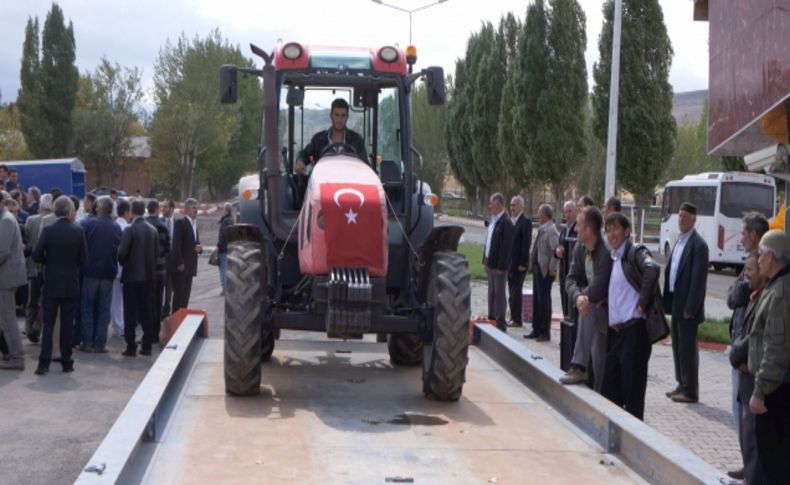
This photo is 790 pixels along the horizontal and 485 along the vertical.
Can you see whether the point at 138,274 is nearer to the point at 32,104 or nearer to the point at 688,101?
the point at 32,104

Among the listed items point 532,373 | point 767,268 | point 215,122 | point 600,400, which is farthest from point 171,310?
point 215,122

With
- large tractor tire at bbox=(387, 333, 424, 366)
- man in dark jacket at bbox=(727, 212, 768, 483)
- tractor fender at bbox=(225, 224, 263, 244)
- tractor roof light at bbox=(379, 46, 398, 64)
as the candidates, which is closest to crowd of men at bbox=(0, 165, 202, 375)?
tractor fender at bbox=(225, 224, 263, 244)

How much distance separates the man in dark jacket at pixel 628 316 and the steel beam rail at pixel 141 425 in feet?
11.0

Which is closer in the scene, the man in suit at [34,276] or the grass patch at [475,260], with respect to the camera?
the man in suit at [34,276]

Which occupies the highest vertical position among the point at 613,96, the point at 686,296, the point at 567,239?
the point at 613,96

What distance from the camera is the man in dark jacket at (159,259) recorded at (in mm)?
14595

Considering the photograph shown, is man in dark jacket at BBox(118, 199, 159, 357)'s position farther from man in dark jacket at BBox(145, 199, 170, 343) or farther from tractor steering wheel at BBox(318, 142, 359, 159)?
tractor steering wheel at BBox(318, 142, 359, 159)

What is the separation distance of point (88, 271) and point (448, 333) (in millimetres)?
7060

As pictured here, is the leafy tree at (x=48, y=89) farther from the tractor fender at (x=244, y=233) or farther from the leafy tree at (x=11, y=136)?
the tractor fender at (x=244, y=233)

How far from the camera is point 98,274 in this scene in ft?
45.6

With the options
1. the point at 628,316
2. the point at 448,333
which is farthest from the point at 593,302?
the point at 448,333

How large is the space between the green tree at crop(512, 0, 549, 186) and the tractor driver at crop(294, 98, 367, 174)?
131ft

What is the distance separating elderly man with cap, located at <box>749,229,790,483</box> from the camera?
610 centimetres

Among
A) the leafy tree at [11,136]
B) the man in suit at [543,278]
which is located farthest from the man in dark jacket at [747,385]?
the leafy tree at [11,136]
